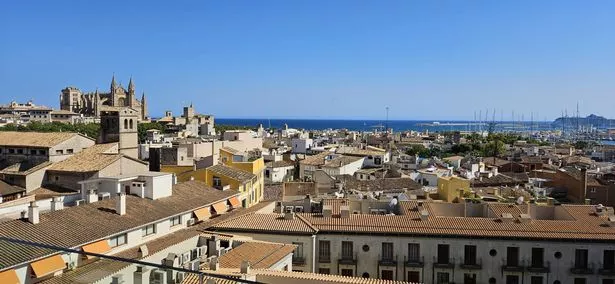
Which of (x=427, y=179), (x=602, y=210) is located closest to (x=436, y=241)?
(x=602, y=210)

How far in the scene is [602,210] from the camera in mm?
23875

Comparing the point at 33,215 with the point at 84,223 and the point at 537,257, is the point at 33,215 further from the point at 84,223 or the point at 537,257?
the point at 537,257

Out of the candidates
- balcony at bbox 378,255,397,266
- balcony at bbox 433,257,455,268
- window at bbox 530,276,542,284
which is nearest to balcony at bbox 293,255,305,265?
balcony at bbox 378,255,397,266

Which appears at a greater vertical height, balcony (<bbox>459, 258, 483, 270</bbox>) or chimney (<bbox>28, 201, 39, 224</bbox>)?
chimney (<bbox>28, 201, 39, 224</bbox>)

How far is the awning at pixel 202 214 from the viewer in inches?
865

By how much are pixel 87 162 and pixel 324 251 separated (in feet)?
58.7

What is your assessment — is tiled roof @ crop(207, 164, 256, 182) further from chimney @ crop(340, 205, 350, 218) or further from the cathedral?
the cathedral

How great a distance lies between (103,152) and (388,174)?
21.7 metres

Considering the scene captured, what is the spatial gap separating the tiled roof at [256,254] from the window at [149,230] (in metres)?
3.60

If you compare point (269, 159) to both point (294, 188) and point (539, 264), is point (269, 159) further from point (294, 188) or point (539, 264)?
point (539, 264)

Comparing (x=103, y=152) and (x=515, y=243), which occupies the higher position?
(x=103, y=152)

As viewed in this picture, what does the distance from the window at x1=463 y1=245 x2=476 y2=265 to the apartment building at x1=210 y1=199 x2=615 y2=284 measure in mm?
36

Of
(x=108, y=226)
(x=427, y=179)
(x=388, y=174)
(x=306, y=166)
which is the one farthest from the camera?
(x=306, y=166)

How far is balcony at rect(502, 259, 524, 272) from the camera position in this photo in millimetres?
19797
